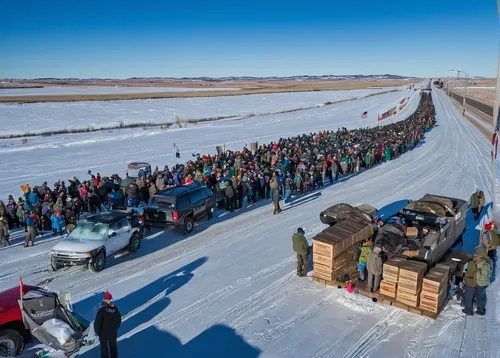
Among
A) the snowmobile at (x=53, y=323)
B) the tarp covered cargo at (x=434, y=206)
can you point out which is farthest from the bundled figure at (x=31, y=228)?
the tarp covered cargo at (x=434, y=206)

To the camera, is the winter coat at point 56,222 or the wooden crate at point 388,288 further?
the winter coat at point 56,222

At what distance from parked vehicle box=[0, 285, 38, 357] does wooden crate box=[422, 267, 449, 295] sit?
8.16m

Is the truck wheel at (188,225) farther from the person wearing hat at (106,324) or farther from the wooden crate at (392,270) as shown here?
the wooden crate at (392,270)

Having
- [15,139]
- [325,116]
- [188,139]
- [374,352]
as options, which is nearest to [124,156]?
[188,139]

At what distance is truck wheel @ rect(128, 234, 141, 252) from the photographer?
12.6 metres

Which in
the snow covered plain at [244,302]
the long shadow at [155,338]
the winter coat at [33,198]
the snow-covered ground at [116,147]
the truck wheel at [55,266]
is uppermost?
the winter coat at [33,198]

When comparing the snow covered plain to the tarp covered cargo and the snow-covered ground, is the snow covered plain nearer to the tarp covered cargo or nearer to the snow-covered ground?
the tarp covered cargo

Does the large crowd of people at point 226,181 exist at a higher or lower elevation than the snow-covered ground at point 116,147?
higher

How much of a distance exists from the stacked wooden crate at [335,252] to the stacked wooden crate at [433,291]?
215 centimetres

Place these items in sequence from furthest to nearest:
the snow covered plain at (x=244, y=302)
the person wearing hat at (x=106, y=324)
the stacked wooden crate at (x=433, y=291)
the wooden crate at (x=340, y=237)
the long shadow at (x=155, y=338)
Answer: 1. the wooden crate at (x=340, y=237)
2. the stacked wooden crate at (x=433, y=291)
3. the snow covered plain at (x=244, y=302)
4. the long shadow at (x=155, y=338)
5. the person wearing hat at (x=106, y=324)

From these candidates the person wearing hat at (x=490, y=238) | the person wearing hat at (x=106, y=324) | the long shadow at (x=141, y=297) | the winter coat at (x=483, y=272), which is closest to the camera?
the person wearing hat at (x=106, y=324)

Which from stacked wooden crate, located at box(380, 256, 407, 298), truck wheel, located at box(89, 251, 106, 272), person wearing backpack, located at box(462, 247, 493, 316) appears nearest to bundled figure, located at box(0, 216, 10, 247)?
truck wheel, located at box(89, 251, 106, 272)

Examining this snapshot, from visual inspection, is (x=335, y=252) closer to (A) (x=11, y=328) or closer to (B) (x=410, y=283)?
(B) (x=410, y=283)

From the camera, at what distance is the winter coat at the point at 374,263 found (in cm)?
934
